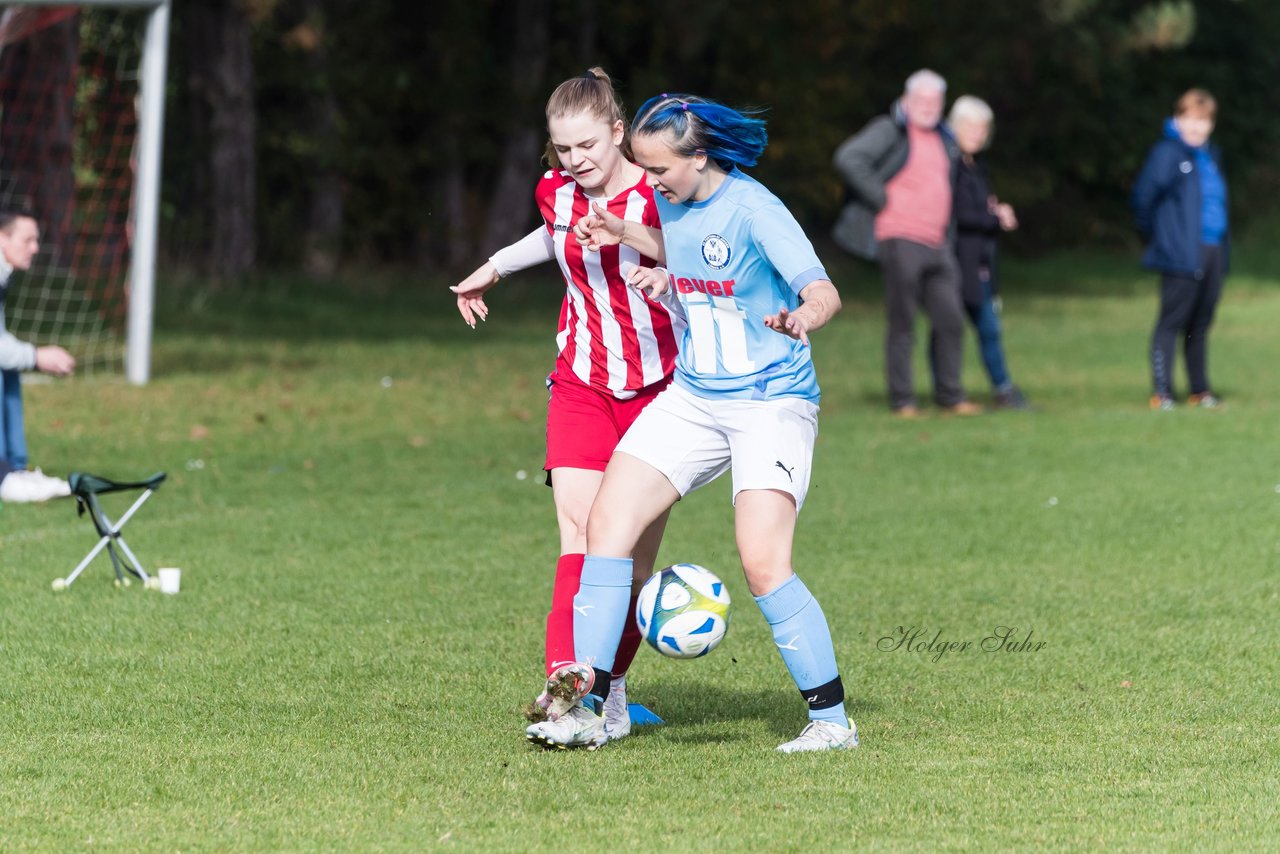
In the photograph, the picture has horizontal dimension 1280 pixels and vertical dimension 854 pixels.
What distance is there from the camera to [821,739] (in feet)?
17.0

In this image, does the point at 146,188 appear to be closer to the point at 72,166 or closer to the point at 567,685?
the point at 72,166

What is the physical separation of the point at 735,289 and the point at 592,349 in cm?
59

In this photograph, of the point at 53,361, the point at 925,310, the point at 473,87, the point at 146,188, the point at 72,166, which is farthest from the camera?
the point at 473,87

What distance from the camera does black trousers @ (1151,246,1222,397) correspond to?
1372 centimetres

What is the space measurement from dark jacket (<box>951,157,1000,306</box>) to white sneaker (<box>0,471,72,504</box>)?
7.19 m

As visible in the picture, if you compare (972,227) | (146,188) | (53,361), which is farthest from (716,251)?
(146,188)

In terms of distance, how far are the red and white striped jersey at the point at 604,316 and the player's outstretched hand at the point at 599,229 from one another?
0.81 ft

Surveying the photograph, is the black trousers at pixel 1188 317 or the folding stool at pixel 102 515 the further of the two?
the black trousers at pixel 1188 317

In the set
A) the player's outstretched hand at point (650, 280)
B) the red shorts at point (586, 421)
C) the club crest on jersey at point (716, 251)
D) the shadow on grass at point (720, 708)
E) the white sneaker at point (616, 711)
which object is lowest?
the shadow on grass at point (720, 708)

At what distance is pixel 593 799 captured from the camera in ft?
15.6

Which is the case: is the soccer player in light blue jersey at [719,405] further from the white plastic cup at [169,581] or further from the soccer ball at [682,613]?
the white plastic cup at [169,581]

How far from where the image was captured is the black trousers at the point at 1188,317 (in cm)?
1372

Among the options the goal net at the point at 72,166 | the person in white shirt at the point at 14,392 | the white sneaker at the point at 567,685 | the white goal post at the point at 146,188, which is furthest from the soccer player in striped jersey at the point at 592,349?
the goal net at the point at 72,166

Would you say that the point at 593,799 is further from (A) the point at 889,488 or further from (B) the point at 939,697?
(A) the point at 889,488
